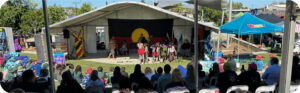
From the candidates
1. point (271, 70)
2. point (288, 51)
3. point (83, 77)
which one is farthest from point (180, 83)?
point (83, 77)

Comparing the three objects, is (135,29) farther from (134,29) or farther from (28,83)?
(28,83)

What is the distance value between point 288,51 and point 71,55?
1013cm

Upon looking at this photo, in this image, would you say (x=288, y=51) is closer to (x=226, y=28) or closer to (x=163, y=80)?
(x=163, y=80)

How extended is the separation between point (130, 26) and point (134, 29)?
305 mm

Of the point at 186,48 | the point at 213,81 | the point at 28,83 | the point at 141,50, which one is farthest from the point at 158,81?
the point at 186,48

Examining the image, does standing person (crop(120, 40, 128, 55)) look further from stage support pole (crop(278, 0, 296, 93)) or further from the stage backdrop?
stage support pole (crop(278, 0, 296, 93))

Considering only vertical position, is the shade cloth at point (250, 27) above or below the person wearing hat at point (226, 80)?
above

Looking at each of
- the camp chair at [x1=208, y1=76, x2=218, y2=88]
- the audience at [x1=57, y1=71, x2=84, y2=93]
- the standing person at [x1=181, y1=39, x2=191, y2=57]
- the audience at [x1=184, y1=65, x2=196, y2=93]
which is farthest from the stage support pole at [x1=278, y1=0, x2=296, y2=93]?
the standing person at [x1=181, y1=39, x2=191, y2=57]

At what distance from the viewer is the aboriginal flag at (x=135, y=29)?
43.7 feet

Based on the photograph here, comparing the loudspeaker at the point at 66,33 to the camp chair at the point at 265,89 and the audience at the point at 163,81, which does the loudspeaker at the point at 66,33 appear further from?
the camp chair at the point at 265,89

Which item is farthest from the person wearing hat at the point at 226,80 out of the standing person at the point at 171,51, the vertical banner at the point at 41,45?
the vertical banner at the point at 41,45

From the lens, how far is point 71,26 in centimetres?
1130

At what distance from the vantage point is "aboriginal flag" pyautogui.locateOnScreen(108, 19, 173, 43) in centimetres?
1331

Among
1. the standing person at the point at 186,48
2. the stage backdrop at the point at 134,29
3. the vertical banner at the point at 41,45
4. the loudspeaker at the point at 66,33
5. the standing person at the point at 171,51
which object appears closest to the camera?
the vertical banner at the point at 41,45
